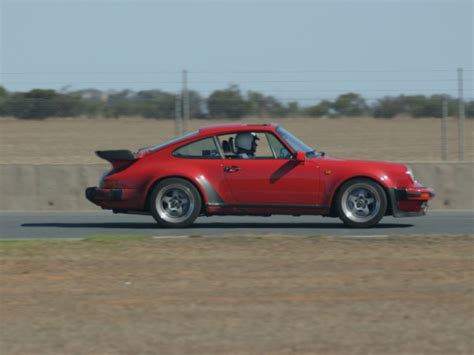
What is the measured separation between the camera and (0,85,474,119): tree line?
19.1 m

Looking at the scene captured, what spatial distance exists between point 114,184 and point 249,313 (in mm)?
5903

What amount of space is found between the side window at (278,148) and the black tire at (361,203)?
842 mm

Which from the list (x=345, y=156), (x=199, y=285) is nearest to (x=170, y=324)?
(x=199, y=285)

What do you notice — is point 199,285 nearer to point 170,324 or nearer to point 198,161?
point 170,324

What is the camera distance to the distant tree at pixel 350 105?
1953 centimetres

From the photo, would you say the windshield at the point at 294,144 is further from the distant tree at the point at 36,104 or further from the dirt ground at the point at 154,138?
the dirt ground at the point at 154,138

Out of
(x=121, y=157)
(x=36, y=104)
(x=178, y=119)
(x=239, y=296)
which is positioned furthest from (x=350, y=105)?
(x=239, y=296)

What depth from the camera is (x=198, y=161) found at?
13.2 m

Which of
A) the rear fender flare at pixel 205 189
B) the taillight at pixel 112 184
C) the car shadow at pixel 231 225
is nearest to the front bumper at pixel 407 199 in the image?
the car shadow at pixel 231 225

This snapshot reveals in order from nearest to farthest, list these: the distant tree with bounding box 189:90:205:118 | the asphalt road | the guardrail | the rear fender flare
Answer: the asphalt road, the rear fender flare, the guardrail, the distant tree with bounding box 189:90:205:118

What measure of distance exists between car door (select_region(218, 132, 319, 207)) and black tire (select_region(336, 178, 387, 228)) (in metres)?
0.37

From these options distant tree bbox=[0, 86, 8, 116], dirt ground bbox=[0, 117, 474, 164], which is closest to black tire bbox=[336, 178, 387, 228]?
dirt ground bbox=[0, 117, 474, 164]

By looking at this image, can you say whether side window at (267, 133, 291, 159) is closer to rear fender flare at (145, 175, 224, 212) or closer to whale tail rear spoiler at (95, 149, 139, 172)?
rear fender flare at (145, 175, 224, 212)

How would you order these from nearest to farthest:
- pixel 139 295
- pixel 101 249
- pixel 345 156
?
pixel 139 295
pixel 101 249
pixel 345 156
